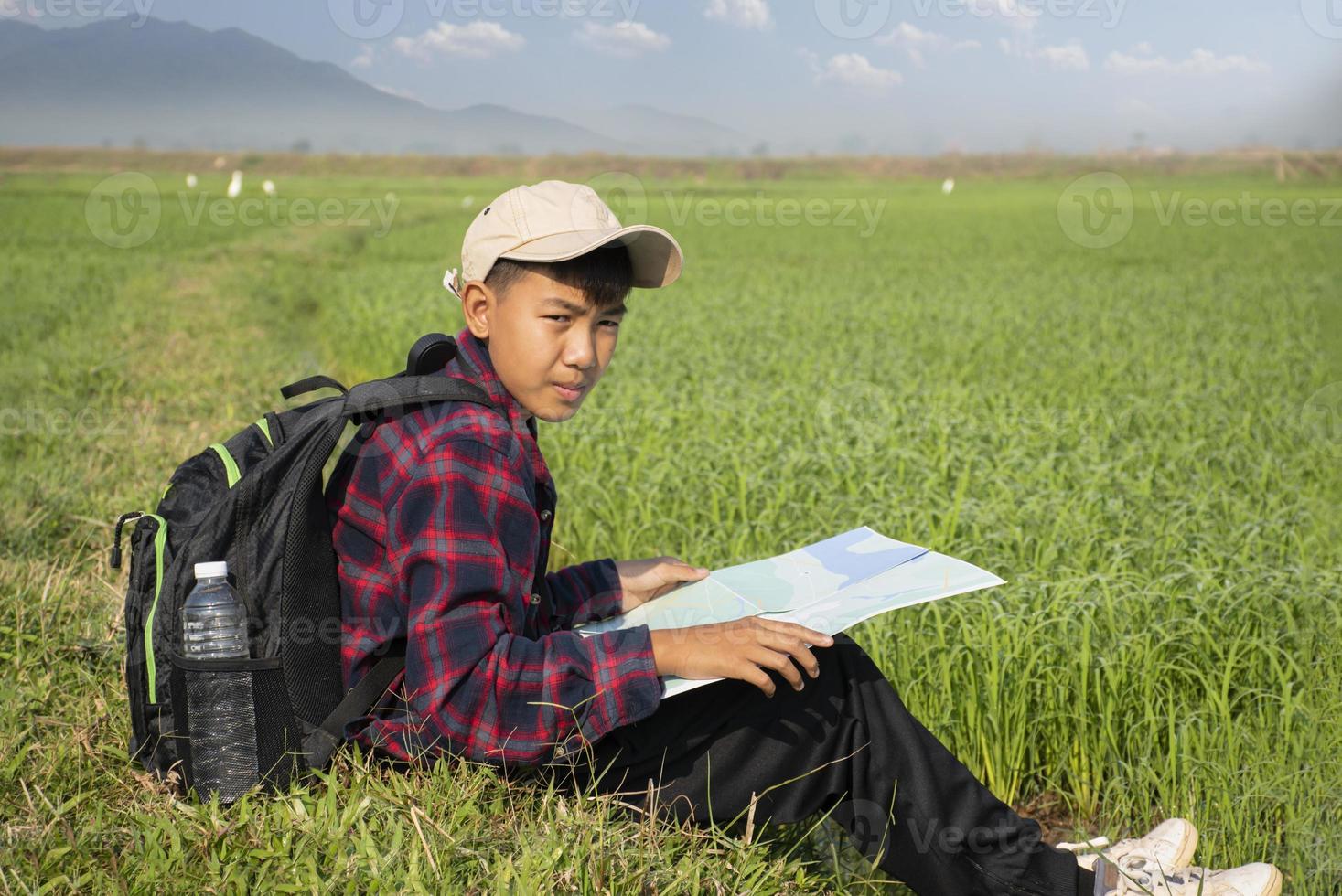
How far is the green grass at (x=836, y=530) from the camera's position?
191 centimetres

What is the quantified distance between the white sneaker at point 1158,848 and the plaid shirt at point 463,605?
1.03 m

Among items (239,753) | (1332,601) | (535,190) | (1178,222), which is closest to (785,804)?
(239,753)

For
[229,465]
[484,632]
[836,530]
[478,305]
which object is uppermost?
[478,305]

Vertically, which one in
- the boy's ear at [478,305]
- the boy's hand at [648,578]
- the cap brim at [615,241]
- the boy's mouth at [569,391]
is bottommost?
the boy's hand at [648,578]

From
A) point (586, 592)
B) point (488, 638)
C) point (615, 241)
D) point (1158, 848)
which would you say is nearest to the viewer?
point (488, 638)

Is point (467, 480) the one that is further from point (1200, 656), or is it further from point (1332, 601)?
point (1332, 601)

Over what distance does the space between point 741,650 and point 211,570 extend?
0.84m

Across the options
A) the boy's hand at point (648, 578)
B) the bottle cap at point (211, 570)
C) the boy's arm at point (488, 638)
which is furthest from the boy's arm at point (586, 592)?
the bottle cap at point (211, 570)

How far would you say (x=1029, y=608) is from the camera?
133 inches

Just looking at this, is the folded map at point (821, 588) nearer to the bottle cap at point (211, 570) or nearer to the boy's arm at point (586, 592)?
the boy's arm at point (586, 592)

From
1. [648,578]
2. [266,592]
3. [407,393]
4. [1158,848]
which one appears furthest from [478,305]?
[1158,848]

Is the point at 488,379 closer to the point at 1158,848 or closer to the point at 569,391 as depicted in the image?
the point at 569,391

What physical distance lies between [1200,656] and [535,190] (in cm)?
233

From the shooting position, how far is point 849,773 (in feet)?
6.51
